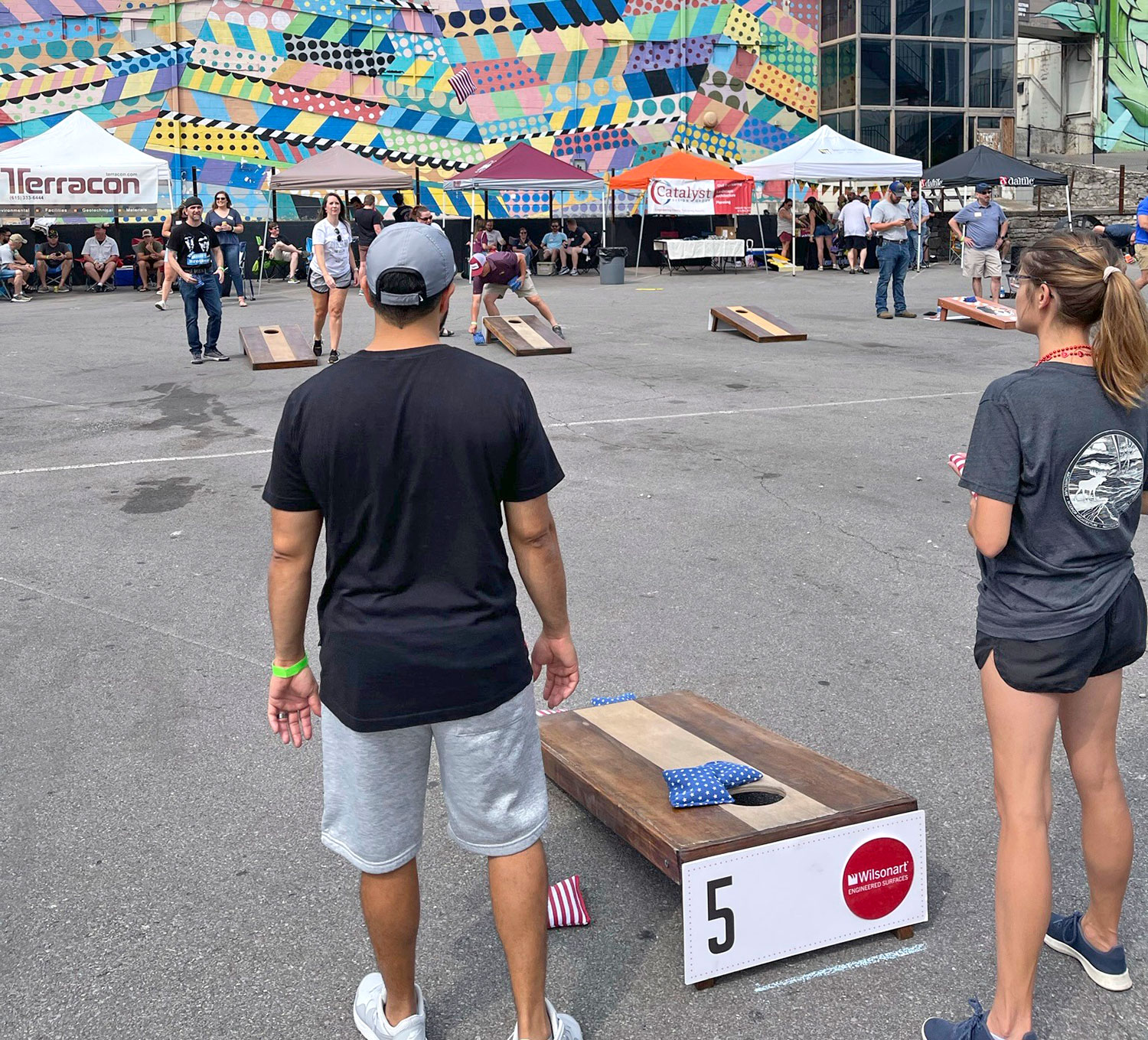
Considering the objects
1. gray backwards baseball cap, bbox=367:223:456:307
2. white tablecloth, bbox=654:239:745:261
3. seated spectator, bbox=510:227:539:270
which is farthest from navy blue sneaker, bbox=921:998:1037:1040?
white tablecloth, bbox=654:239:745:261

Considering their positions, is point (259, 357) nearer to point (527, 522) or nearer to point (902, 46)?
point (527, 522)

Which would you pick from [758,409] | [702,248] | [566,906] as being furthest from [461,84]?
[566,906]

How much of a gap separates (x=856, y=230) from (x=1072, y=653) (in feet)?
95.6

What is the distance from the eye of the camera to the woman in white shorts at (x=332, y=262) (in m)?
13.9

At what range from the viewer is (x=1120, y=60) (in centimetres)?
4266

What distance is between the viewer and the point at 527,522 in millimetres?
2748

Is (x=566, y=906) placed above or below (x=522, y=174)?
below

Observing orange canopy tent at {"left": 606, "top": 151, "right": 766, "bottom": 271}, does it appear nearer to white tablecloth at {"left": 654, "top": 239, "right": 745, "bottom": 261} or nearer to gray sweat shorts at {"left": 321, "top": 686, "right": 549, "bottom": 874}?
white tablecloth at {"left": 654, "top": 239, "right": 745, "bottom": 261}

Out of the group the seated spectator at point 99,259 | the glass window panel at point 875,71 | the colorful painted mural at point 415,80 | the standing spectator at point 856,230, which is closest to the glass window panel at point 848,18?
the glass window panel at point 875,71

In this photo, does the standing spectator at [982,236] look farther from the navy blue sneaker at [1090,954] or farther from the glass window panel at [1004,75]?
the glass window panel at [1004,75]

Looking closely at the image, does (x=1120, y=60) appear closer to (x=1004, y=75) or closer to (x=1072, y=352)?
(x=1004, y=75)

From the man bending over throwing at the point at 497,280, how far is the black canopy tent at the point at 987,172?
43.3 ft

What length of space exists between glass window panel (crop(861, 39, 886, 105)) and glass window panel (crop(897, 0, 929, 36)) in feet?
2.65

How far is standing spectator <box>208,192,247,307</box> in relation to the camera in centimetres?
1981
